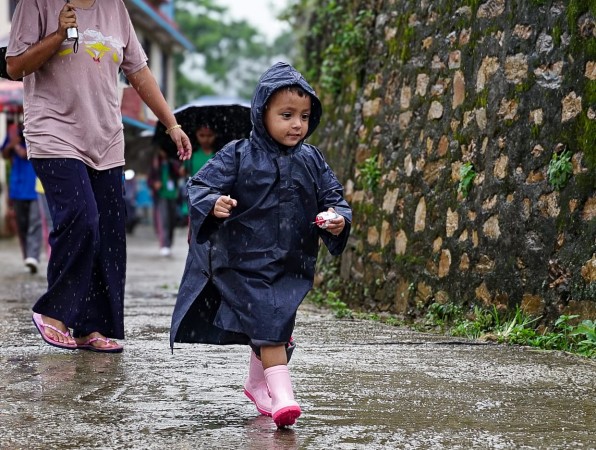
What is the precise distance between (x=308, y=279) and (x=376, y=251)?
405 centimetres

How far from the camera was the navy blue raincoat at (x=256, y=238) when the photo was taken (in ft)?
13.2

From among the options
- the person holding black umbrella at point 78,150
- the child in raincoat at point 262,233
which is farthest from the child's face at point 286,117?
the person holding black umbrella at point 78,150

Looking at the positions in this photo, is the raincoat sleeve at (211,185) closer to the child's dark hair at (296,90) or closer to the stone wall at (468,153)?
the child's dark hair at (296,90)

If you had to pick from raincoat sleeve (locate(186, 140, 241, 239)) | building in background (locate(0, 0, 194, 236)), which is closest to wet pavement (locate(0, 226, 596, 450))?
raincoat sleeve (locate(186, 140, 241, 239))

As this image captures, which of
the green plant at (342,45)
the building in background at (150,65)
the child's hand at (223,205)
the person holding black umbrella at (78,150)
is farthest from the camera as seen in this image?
the building in background at (150,65)

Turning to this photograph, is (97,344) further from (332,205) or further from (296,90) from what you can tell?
(296,90)

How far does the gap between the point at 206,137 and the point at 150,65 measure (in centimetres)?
2344

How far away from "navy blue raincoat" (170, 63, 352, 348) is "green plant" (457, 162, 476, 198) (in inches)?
105

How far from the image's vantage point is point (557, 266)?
5.87 metres

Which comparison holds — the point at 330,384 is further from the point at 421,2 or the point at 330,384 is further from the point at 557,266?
the point at 421,2

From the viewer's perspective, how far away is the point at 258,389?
4.19m

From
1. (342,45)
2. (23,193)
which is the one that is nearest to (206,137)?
(342,45)

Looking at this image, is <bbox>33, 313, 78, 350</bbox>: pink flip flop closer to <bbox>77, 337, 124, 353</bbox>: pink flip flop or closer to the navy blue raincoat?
<bbox>77, 337, 124, 353</bbox>: pink flip flop

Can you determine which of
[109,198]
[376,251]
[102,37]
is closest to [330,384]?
[109,198]
